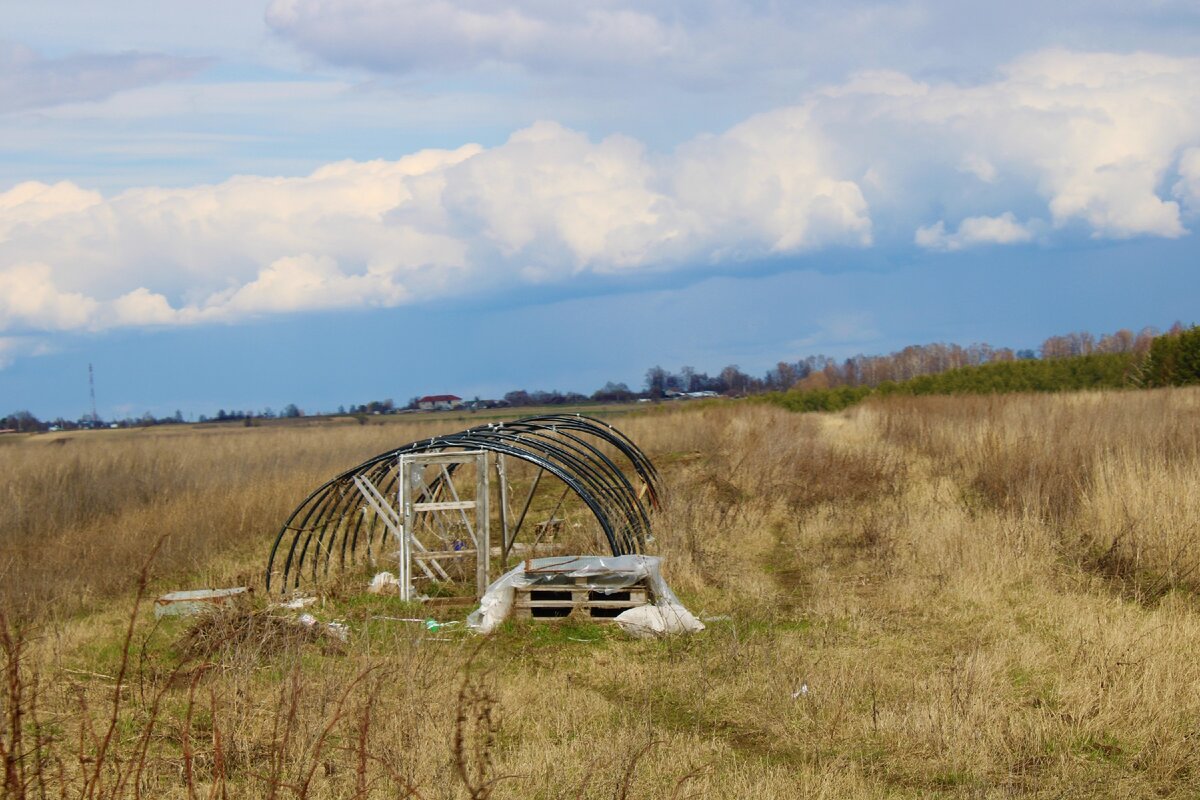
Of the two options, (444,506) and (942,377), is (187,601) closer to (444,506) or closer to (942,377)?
(444,506)

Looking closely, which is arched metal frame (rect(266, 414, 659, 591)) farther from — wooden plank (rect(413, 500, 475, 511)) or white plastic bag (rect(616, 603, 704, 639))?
white plastic bag (rect(616, 603, 704, 639))

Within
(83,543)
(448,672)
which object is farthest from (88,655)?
(83,543)

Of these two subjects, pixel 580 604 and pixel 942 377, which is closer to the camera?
pixel 580 604

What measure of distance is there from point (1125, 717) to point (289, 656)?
5.28m

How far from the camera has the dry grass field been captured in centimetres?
525

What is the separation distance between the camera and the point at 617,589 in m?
9.33

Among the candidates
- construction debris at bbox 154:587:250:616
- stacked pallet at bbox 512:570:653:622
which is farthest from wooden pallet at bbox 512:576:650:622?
construction debris at bbox 154:587:250:616

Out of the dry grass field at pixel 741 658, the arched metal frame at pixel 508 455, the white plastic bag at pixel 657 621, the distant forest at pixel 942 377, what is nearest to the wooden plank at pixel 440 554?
the dry grass field at pixel 741 658

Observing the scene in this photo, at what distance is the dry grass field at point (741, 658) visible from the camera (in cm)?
525

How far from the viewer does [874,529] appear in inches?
489

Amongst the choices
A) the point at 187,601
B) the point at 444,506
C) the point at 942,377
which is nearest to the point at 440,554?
the point at 444,506

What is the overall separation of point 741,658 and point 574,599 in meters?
2.17

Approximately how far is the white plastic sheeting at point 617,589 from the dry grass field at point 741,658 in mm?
236

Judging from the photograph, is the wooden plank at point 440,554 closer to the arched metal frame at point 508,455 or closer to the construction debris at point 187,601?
the arched metal frame at point 508,455
